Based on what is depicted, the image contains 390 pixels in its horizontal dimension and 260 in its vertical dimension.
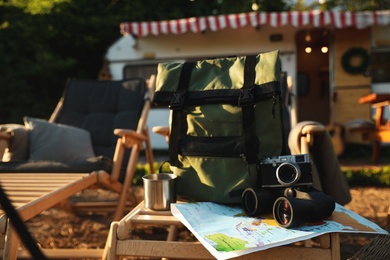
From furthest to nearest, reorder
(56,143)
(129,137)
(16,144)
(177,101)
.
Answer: (56,143) < (16,144) < (129,137) < (177,101)

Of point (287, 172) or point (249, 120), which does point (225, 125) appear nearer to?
point (249, 120)

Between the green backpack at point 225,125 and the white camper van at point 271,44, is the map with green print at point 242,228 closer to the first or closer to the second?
the green backpack at point 225,125

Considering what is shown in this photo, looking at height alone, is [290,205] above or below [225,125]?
below

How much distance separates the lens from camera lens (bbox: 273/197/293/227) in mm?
1151

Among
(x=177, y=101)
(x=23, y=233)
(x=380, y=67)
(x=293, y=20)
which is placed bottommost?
(x=23, y=233)

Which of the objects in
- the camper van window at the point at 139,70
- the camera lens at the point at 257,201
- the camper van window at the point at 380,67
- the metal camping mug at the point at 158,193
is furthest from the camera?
the camper van window at the point at 139,70

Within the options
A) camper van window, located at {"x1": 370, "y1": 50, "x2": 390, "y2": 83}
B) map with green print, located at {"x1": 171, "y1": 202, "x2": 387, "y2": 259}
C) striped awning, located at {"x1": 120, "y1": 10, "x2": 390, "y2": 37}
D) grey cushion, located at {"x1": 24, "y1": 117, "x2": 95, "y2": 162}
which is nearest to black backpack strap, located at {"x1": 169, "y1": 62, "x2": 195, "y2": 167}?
map with green print, located at {"x1": 171, "y1": 202, "x2": 387, "y2": 259}

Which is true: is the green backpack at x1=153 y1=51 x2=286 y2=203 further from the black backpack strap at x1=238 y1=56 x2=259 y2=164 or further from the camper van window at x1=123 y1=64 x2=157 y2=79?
the camper van window at x1=123 y1=64 x2=157 y2=79

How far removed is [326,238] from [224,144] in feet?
1.74

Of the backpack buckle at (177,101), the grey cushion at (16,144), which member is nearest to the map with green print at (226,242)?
the backpack buckle at (177,101)

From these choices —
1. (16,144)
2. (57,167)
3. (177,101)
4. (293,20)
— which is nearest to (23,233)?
(177,101)

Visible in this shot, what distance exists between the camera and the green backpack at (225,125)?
146 centimetres

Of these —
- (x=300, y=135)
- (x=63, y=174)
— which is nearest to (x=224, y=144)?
(x=300, y=135)

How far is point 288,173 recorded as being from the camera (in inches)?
53.7
